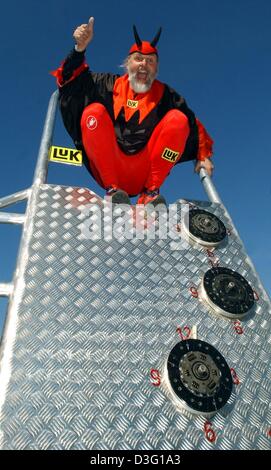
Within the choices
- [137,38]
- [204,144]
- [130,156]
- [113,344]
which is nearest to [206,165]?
[204,144]

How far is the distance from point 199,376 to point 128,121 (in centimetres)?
256

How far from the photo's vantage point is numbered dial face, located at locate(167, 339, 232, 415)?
1974 millimetres

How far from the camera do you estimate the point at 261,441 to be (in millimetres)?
1994

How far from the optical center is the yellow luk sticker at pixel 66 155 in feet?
11.8

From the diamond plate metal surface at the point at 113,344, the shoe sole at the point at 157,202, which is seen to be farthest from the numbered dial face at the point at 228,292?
the shoe sole at the point at 157,202

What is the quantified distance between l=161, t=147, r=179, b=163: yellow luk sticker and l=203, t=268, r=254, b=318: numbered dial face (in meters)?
1.43

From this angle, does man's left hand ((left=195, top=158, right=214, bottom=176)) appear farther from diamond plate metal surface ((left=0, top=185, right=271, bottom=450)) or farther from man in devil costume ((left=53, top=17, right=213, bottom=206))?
diamond plate metal surface ((left=0, top=185, right=271, bottom=450))

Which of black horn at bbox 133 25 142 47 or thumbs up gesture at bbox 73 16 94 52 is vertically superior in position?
black horn at bbox 133 25 142 47

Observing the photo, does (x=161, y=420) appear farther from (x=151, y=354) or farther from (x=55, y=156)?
(x=55, y=156)

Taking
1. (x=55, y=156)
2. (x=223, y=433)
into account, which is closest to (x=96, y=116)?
(x=55, y=156)

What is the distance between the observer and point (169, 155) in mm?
3721

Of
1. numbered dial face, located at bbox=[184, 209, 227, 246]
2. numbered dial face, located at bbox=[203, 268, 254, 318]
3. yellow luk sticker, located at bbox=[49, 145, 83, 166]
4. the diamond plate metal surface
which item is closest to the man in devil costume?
yellow luk sticker, located at bbox=[49, 145, 83, 166]

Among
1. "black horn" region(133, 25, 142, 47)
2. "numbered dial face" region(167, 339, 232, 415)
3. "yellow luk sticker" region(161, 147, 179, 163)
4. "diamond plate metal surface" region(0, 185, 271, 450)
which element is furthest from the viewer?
"black horn" region(133, 25, 142, 47)

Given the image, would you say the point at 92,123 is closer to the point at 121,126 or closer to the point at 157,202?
the point at 121,126
